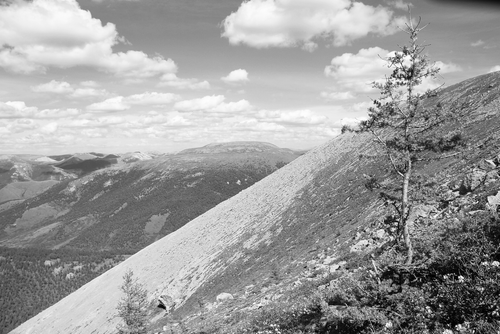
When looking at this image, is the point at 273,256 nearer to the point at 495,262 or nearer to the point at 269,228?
the point at 269,228

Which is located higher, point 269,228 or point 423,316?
point 423,316

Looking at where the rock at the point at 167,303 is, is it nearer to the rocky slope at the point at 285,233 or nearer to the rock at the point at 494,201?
the rocky slope at the point at 285,233

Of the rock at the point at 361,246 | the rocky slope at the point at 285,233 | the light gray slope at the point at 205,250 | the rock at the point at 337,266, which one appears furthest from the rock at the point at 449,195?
the light gray slope at the point at 205,250

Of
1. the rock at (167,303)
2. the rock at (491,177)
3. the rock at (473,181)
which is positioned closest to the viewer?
the rock at (491,177)

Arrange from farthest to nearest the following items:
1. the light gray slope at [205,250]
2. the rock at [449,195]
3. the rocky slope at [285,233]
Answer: the light gray slope at [205,250] < the rocky slope at [285,233] < the rock at [449,195]

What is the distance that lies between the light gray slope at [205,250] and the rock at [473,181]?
25155 mm

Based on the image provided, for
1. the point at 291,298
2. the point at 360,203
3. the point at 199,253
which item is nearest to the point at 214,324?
the point at 291,298

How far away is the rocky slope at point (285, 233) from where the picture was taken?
2169cm

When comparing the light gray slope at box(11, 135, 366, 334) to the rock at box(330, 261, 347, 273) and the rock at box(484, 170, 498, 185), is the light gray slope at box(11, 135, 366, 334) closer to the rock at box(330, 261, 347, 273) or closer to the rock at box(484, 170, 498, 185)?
the rock at box(330, 261, 347, 273)

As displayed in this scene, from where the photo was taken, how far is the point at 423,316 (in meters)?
8.36

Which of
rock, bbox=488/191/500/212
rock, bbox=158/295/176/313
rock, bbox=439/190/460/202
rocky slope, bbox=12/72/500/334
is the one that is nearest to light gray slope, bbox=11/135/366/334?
rocky slope, bbox=12/72/500/334

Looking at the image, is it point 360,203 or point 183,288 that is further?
point 183,288

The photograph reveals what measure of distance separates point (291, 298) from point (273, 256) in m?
16.3

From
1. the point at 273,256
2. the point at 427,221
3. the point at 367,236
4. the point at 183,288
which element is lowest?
the point at 183,288
